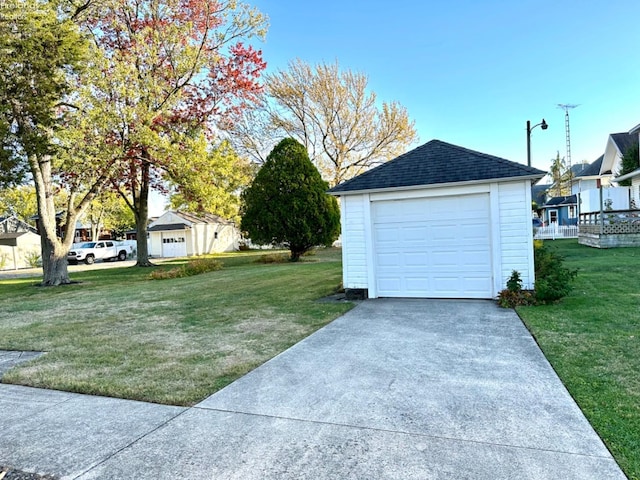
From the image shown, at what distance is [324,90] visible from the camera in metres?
27.4

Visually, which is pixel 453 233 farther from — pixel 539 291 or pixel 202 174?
pixel 202 174

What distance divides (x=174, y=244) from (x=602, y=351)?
3365 cm

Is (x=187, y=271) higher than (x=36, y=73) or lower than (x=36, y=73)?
lower

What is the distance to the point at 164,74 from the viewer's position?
1465 cm

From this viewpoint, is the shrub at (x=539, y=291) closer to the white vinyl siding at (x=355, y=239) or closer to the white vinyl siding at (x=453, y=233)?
the white vinyl siding at (x=453, y=233)

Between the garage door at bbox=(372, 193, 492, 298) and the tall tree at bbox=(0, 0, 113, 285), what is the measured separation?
392 inches

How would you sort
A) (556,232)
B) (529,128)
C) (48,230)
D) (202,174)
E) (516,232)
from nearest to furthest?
(516,232), (48,230), (202,174), (529,128), (556,232)

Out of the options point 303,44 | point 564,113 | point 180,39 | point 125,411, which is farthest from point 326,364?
point 564,113

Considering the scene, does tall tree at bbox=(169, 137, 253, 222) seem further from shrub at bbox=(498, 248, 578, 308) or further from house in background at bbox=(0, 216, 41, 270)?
house in background at bbox=(0, 216, 41, 270)

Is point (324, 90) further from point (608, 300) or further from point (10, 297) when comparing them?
Answer: point (608, 300)

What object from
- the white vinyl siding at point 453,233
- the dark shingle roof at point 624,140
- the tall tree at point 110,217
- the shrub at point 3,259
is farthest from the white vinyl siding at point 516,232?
the tall tree at point 110,217

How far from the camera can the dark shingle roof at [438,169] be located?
24.8ft

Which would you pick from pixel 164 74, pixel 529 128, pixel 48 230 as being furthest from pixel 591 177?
pixel 48 230

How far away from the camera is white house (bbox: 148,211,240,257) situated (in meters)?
33.8
